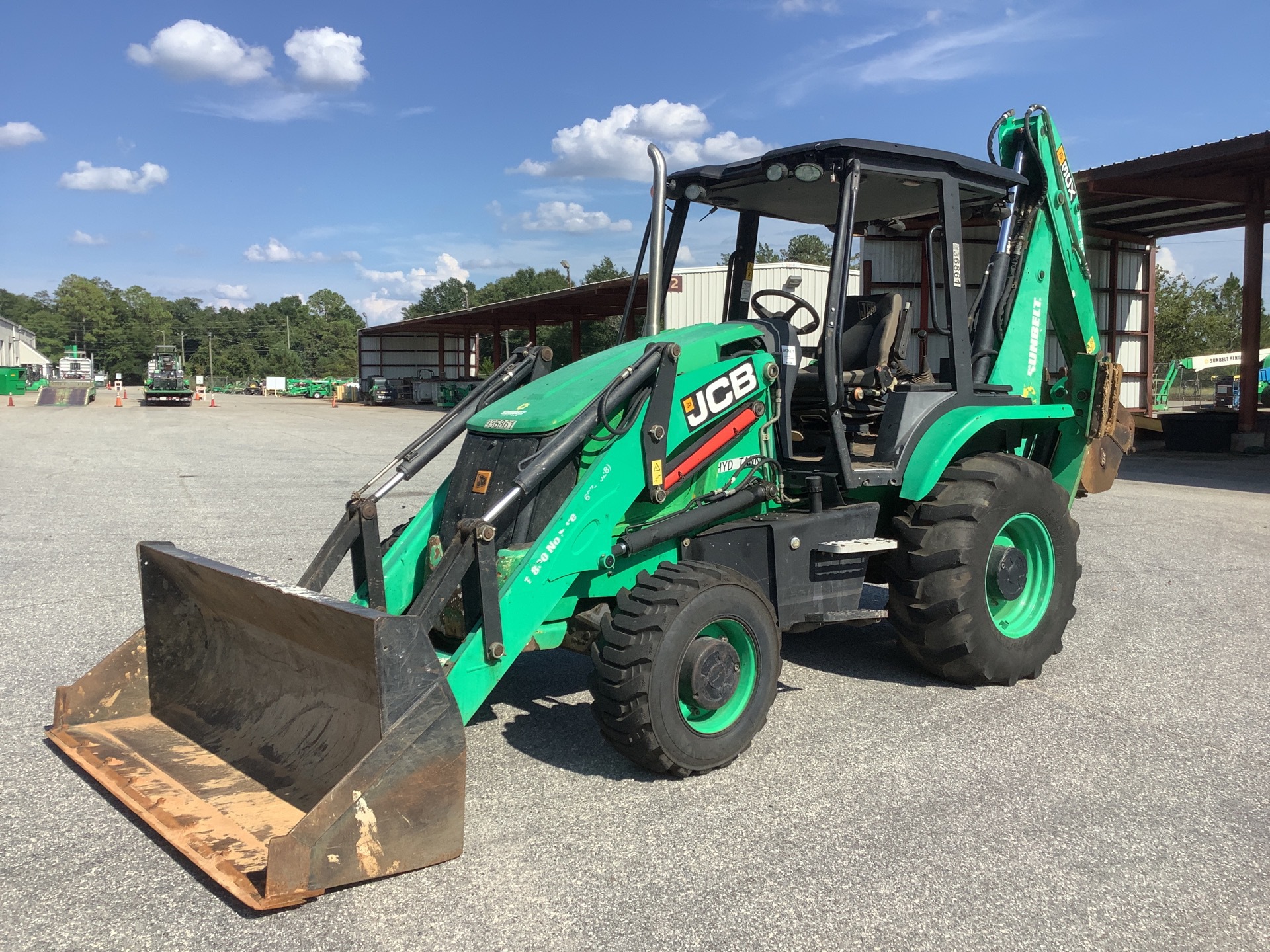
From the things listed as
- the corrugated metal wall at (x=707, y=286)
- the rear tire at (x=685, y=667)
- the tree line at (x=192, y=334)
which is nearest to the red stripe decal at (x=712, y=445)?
the rear tire at (x=685, y=667)

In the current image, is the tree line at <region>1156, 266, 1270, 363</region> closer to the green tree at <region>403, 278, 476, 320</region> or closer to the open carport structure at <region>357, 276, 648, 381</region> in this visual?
the open carport structure at <region>357, 276, 648, 381</region>

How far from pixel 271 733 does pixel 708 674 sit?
1.70 metres

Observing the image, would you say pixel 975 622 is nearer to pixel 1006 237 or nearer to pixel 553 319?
pixel 1006 237

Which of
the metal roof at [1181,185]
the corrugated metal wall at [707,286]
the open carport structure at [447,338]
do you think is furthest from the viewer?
the open carport structure at [447,338]

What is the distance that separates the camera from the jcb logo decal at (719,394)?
4.47 m

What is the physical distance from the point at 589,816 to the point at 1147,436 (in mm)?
22004

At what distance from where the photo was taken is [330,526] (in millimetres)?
10375

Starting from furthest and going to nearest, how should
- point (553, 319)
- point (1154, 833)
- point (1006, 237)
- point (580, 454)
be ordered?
point (553, 319)
point (1006, 237)
point (580, 454)
point (1154, 833)

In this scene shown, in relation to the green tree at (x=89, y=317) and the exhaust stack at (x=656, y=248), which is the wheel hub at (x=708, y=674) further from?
the green tree at (x=89, y=317)

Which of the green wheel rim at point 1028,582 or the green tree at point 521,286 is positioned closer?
the green wheel rim at point 1028,582

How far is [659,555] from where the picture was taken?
452 cm

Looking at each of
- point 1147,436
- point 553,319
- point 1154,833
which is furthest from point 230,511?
point 553,319

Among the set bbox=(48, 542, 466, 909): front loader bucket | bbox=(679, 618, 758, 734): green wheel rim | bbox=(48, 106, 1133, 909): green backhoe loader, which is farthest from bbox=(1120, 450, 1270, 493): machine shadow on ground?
bbox=(48, 542, 466, 909): front loader bucket

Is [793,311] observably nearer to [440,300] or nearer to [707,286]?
[707,286]
